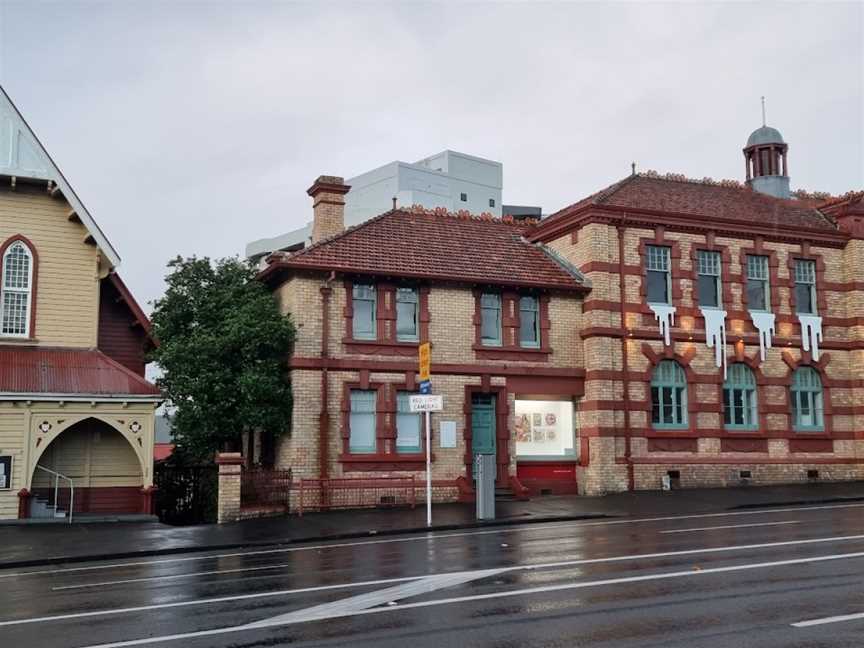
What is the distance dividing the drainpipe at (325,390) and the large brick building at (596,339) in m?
0.05

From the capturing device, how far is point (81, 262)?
2498cm

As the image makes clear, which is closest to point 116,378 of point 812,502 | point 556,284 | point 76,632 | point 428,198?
point 556,284

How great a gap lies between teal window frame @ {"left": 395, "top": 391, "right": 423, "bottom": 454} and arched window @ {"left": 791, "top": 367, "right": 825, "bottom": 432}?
12.6 meters

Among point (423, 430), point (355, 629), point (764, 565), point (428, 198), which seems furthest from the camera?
point (428, 198)

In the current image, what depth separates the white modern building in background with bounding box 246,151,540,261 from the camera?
63844mm

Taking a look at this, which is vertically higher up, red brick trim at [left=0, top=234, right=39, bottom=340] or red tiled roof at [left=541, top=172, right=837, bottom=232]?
red tiled roof at [left=541, top=172, right=837, bottom=232]

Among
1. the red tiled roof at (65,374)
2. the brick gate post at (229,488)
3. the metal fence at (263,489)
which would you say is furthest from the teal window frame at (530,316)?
the red tiled roof at (65,374)

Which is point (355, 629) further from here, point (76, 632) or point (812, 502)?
point (812, 502)

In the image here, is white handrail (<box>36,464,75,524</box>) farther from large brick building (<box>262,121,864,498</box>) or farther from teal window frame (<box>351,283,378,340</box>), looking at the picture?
teal window frame (<box>351,283,378,340</box>)

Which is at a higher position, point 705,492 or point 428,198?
point 428,198

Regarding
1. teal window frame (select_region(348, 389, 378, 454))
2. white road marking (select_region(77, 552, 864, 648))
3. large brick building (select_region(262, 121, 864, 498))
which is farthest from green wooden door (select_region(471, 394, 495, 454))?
white road marking (select_region(77, 552, 864, 648))

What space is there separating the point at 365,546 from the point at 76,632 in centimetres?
804

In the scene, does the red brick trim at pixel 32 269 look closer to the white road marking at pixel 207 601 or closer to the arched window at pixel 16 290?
the arched window at pixel 16 290

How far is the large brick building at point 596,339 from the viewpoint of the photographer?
25.5 m
